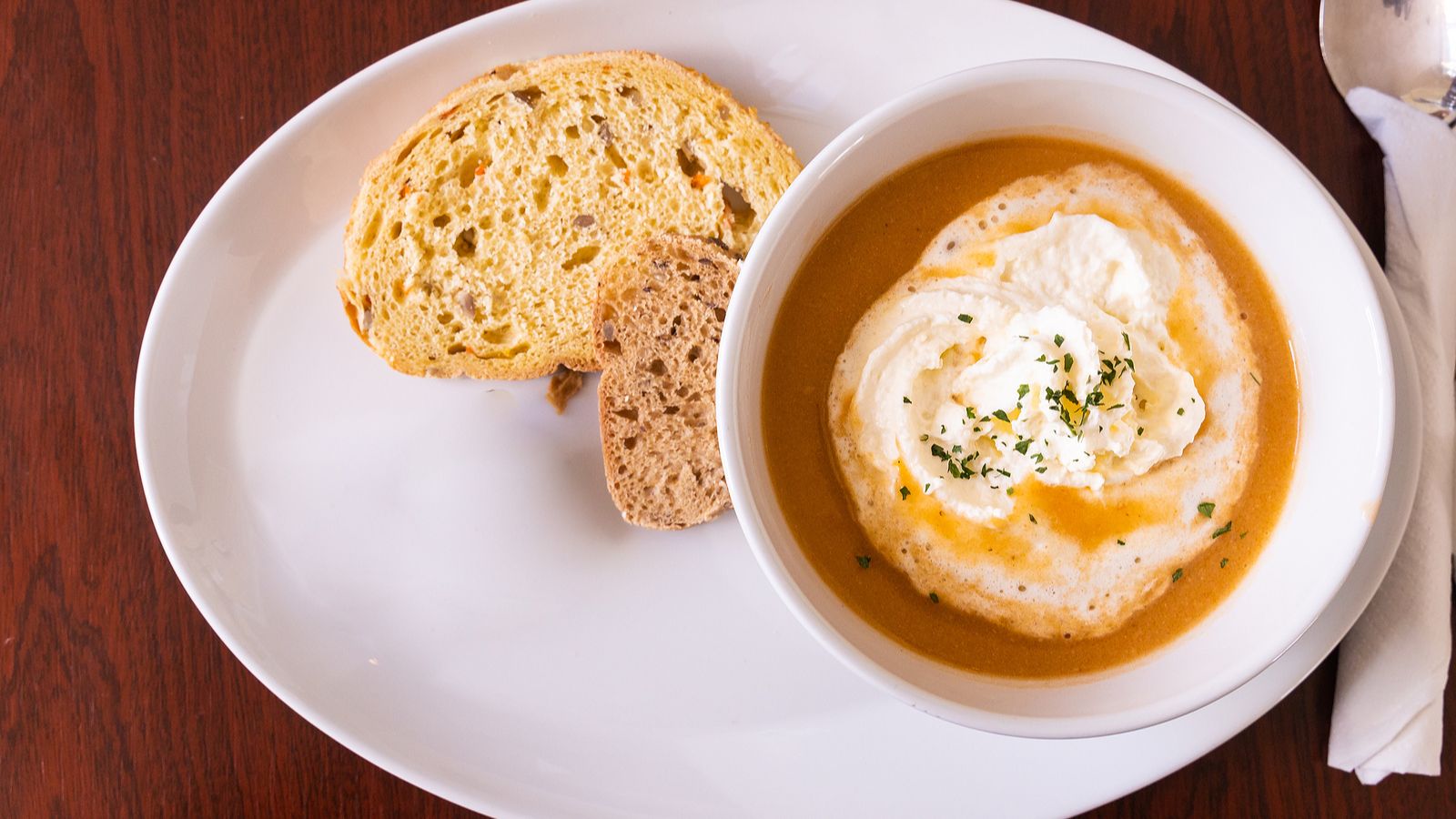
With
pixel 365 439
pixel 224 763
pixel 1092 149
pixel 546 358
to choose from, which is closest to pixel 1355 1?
pixel 1092 149

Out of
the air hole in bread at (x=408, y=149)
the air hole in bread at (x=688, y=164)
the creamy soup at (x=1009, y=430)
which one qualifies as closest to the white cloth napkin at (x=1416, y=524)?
the creamy soup at (x=1009, y=430)

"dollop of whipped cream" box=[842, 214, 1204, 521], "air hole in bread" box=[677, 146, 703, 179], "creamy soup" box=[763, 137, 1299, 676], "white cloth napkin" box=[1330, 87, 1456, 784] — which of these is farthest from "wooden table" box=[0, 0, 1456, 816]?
"dollop of whipped cream" box=[842, 214, 1204, 521]


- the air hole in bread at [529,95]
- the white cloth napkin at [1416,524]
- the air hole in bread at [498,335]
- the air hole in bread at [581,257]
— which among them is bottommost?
the white cloth napkin at [1416,524]

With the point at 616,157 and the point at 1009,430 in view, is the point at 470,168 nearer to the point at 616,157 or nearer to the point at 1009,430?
the point at 616,157

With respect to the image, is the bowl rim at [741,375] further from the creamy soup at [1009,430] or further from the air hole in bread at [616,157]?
the air hole in bread at [616,157]

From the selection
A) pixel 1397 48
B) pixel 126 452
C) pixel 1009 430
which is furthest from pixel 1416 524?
pixel 126 452

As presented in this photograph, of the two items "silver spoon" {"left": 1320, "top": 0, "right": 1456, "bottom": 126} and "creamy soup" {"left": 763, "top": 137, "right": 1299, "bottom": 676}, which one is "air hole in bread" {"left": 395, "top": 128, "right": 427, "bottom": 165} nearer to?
"creamy soup" {"left": 763, "top": 137, "right": 1299, "bottom": 676}
